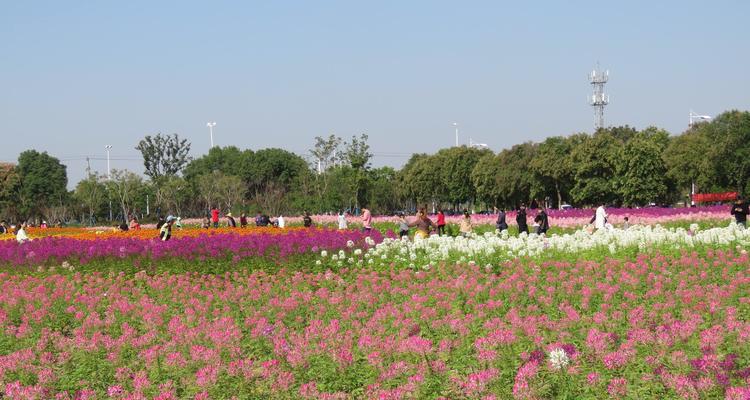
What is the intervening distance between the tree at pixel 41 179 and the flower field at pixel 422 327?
88.8 metres

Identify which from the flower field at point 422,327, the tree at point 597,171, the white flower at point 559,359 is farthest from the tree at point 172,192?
the white flower at point 559,359

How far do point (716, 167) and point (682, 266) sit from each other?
41969mm

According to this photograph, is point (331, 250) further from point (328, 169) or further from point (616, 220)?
point (328, 169)

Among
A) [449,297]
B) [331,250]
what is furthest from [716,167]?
[449,297]

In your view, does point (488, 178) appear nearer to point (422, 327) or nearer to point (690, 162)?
point (690, 162)

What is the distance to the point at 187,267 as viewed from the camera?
1911 cm

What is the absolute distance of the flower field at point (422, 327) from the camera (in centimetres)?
677

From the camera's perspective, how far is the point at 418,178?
8400cm

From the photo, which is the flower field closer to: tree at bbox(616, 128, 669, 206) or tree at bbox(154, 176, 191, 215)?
tree at bbox(616, 128, 669, 206)

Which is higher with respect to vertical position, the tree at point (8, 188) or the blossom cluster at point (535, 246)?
the tree at point (8, 188)

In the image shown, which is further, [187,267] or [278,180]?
[278,180]

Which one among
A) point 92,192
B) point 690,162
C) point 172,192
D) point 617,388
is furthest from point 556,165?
point 617,388

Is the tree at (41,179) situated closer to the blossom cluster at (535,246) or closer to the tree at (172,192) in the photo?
the tree at (172,192)

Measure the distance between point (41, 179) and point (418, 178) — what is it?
158ft
